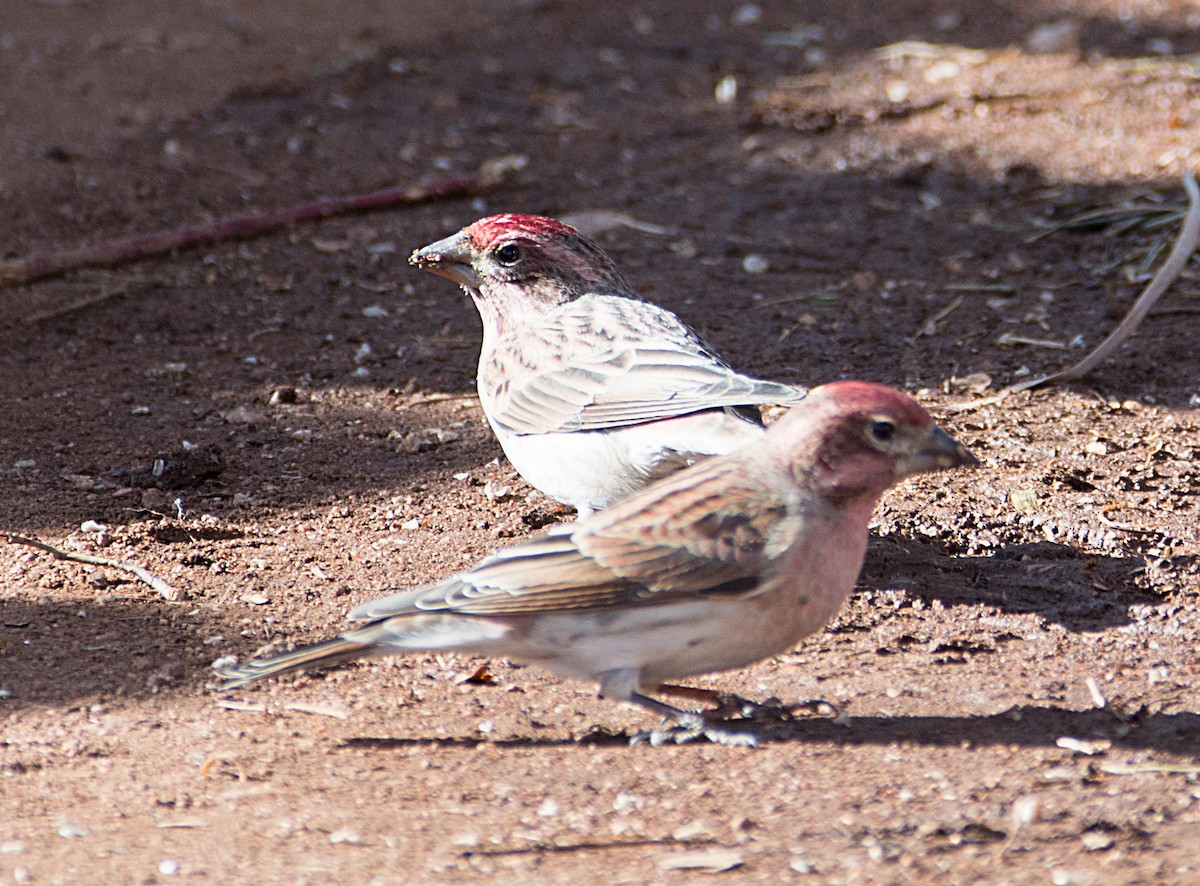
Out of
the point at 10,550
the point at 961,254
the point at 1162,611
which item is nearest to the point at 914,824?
the point at 1162,611

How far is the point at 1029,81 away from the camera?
9172 millimetres

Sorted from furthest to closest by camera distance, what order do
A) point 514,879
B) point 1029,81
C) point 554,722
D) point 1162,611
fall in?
point 1029,81 < point 1162,611 < point 554,722 < point 514,879

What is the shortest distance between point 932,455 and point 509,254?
2184 mm

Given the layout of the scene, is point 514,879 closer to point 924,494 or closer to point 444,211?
point 924,494

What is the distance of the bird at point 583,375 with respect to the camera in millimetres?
4520

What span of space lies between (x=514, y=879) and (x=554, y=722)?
0.90 metres

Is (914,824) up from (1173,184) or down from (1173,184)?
down

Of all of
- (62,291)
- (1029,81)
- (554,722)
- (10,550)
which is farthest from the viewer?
(1029,81)

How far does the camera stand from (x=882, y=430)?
12.2 feet

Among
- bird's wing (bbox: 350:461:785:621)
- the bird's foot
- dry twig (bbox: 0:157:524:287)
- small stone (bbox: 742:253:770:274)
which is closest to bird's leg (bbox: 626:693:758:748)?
the bird's foot

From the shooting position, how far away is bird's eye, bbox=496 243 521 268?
17.7 feet

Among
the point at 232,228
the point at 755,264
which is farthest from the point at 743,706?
the point at 232,228

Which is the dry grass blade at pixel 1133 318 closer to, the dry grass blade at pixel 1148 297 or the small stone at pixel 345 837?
the dry grass blade at pixel 1148 297

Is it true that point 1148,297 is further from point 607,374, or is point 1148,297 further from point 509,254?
point 509,254
